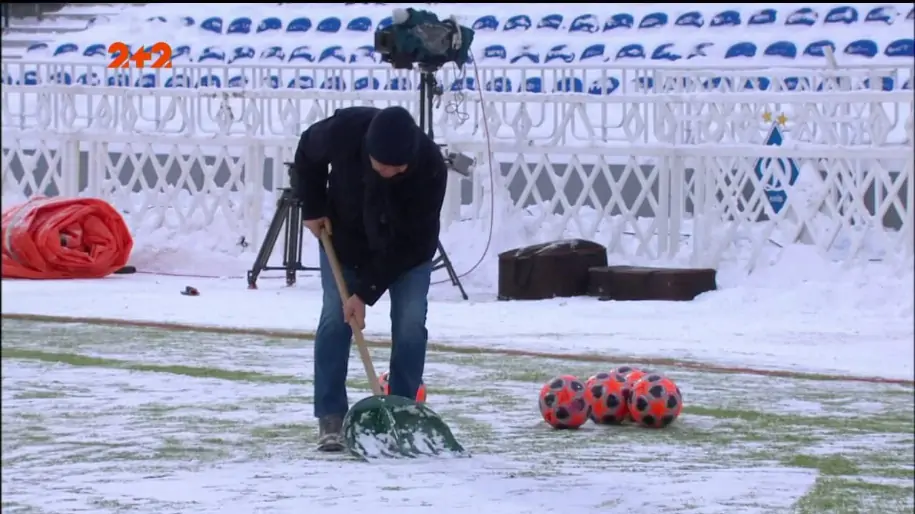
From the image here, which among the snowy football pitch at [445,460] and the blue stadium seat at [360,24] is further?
the blue stadium seat at [360,24]

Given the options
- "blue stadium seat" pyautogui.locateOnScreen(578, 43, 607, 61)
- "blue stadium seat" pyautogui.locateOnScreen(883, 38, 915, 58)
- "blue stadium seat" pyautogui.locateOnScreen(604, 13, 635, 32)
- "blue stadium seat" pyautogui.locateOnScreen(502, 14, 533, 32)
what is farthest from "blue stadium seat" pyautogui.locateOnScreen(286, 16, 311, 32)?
"blue stadium seat" pyautogui.locateOnScreen(883, 38, 915, 58)

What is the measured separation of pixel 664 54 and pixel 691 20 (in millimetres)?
2607

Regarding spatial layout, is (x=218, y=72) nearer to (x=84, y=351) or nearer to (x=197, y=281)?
(x=197, y=281)

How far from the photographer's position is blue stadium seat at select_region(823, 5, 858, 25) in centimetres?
3253

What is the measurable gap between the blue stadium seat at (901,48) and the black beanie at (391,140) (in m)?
25.2

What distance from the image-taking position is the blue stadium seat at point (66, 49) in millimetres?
37575

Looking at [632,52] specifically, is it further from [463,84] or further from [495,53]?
[463,84]

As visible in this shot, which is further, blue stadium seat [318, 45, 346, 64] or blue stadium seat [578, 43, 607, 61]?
blue stadium seat [318, 45, 346, 64]

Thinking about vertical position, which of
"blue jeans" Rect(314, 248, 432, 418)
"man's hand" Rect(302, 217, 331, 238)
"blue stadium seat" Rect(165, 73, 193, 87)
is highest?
"blue stadium seat" Rect(165, 73, 193, 87)

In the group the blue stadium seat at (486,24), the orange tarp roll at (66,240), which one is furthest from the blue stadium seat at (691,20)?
the orange tarp roll at (66,240)

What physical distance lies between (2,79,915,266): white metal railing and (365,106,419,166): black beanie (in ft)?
26.9

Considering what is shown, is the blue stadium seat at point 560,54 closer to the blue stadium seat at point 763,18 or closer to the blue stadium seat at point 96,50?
the blue stadium seat at point 763,18

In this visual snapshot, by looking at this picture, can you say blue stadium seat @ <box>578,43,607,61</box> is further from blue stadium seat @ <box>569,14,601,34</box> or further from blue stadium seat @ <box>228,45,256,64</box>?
blue stadium seat @ <box>228,45,256,64</box>

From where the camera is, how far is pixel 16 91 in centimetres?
1781
